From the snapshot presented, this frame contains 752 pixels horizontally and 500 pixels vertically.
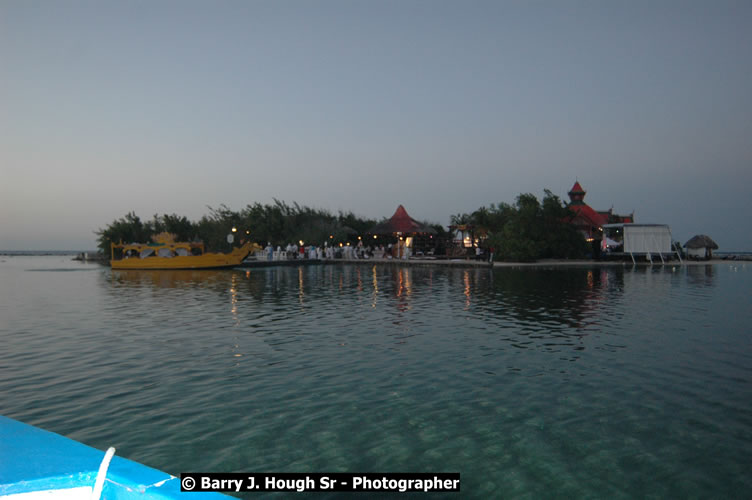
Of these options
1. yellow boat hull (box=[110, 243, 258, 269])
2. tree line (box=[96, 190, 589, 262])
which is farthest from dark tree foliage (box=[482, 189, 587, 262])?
yellow boat hull (box=[110, 243, 258, 269])

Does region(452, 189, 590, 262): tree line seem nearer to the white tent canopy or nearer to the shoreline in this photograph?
the shoreline

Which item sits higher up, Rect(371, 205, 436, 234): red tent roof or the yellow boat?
Rect(371, 205, 436, 234): red tent roof

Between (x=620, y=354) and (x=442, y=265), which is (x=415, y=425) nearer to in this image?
(x=620, y=354)

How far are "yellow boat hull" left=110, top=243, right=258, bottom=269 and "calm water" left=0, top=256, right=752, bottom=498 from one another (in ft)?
75.7

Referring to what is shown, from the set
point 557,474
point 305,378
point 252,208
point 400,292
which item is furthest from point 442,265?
point 557,474

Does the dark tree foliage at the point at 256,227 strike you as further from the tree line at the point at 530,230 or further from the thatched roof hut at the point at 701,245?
the thatched roof hut at the point at 701,245

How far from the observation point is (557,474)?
16.3ft

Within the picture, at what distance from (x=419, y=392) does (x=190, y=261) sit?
1350 inches

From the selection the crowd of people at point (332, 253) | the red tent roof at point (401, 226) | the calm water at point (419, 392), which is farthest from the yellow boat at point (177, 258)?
the calm water at point (419, 392)

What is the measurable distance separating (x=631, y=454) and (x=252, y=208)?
57.7m

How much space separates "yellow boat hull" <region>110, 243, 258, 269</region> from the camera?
38594 mm

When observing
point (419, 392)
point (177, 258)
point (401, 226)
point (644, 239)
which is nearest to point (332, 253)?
point (401, 226)

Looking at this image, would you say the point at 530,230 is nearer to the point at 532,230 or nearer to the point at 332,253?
the point at 532,230

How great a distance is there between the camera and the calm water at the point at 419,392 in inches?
204
